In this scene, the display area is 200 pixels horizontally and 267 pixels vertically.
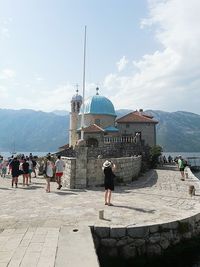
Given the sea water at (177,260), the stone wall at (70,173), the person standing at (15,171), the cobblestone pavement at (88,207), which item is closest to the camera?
the sea water at (177,260)

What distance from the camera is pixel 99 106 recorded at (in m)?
55.1

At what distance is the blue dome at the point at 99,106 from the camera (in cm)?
5456

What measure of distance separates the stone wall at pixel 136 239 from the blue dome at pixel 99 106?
44.4 metres

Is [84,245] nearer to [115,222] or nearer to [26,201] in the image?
[115,222]

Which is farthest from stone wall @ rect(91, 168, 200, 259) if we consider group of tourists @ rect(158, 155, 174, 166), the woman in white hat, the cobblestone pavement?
group of tourists @ rect(158, 155, 174, 166)

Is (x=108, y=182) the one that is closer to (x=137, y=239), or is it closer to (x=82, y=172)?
(x=137, y=239)

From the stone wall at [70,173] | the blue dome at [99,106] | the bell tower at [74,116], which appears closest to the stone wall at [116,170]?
the stone wall at [70,173]

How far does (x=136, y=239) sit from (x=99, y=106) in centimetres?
4608

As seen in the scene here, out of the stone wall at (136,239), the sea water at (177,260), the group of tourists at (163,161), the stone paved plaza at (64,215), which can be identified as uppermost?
the group of tourists at (163,161)

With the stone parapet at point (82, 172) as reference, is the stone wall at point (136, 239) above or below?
below

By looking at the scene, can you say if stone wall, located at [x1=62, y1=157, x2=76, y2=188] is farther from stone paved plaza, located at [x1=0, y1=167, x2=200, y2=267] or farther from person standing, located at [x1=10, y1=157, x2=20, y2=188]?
person standing, located at [x1=10, y1=157, x2=20, y2=188]

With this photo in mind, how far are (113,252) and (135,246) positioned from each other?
68 centimetres

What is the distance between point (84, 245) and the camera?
300 inches

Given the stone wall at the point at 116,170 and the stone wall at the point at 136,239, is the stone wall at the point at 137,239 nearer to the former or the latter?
the stone wall at the point at 136,239
